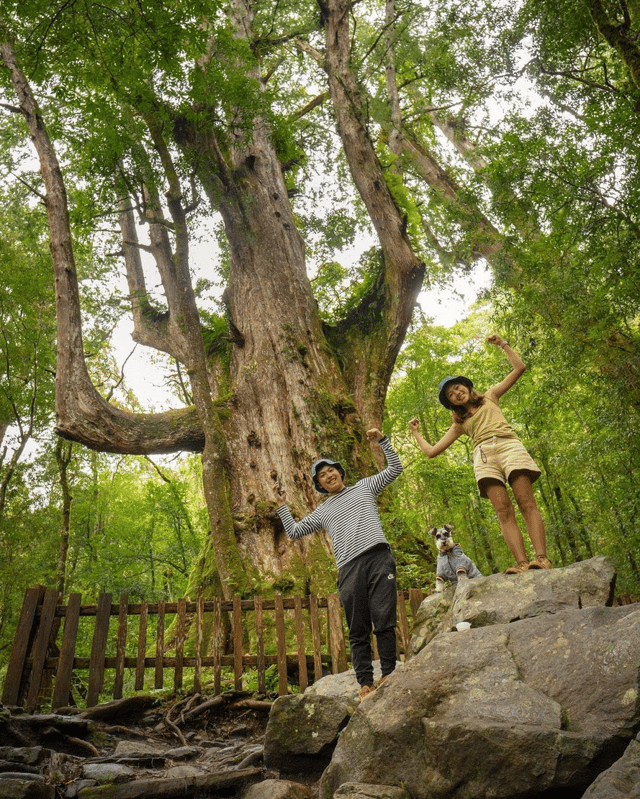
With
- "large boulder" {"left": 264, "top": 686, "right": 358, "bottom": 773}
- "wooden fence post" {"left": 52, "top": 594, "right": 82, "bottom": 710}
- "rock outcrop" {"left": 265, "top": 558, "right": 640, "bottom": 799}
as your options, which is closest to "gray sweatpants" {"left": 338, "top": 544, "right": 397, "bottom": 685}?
"large boulder" {"left": 264, "top": 686, "right": 358, "bottom": 773}

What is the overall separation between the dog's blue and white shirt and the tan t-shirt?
273 cm

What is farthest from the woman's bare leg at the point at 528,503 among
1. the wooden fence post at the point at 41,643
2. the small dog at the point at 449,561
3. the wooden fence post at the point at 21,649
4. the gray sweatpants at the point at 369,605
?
the wooden fence post at the point at 21,649

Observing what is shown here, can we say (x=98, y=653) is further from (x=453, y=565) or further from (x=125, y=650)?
(x=453, y=565)

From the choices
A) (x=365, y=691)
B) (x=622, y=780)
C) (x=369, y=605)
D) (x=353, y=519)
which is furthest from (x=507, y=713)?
(x=353, y=519)

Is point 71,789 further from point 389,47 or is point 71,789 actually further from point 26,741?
point 389,47

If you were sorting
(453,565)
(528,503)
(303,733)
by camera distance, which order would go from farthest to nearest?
(453,565) → (528,503) → (303,733)

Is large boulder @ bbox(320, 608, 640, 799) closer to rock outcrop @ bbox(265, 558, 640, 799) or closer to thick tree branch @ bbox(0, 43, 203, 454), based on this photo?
rock outcrop @ bbox(265, 558, 640, 799)

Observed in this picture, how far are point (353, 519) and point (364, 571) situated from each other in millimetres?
401

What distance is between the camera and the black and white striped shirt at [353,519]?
162 inches

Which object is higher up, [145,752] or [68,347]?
[68,347]

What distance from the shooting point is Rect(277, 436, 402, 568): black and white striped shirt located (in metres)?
4.11

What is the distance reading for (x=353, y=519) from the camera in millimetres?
4250

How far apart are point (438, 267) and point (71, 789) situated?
1586 cm

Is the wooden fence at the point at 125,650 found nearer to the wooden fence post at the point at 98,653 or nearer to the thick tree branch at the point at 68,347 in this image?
the wooden fence post at the point at 98,653
